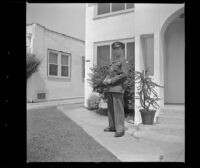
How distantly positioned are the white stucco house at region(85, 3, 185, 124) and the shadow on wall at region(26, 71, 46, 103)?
1951mm

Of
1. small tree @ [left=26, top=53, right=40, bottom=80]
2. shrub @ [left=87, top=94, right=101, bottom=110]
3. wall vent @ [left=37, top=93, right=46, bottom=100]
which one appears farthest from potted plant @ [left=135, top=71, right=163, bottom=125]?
shrub @ [left=87, top=94, right=101, bottom=110]

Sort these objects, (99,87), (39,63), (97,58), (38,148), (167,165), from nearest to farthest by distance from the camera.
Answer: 1. (167,165)
2. (38,148)
3. (39,63)
4. (99,87)
5. (97,58)

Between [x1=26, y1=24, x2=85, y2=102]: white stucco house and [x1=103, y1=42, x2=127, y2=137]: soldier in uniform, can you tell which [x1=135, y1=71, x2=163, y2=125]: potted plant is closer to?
[x1=103, y1=42, x2=127, y2=137]: soldier in uniform

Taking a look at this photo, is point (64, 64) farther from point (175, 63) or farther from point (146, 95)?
point (175, 63)

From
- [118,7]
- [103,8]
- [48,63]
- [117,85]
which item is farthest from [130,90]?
[103,8]

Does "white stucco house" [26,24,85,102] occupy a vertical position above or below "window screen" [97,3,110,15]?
below

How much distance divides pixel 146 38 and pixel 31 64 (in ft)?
8.44

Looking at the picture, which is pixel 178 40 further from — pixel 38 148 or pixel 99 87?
pixel 38 148

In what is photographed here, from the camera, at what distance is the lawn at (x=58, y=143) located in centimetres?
255

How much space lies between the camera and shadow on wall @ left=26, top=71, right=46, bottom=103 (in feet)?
10.8
